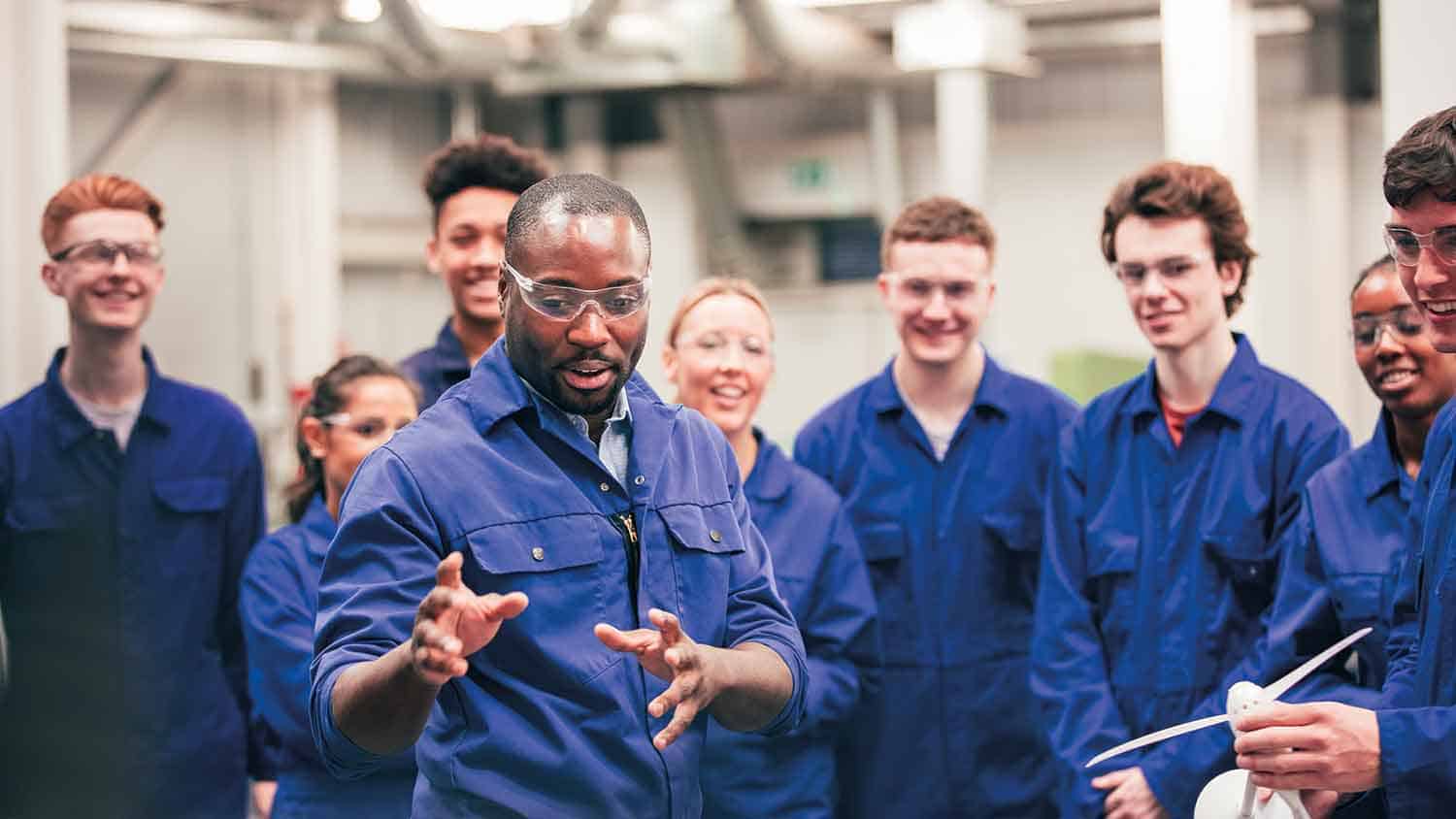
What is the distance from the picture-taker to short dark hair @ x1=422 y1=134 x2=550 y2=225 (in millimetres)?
3172

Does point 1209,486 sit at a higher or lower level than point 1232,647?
higher

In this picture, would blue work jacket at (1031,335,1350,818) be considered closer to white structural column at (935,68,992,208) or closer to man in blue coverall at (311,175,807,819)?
man in blue coverall at (311,175,807,819)

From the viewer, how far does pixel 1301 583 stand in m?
2.58

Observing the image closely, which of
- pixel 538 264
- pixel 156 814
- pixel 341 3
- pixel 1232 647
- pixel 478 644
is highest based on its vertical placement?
Result: pixel 341 3

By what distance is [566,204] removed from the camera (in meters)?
1.89

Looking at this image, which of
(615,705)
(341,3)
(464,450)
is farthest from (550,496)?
(341,3)

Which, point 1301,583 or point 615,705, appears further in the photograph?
point 1301,583

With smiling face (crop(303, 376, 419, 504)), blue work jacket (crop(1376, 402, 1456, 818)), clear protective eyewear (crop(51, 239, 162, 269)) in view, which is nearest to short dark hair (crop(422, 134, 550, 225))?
smiling face (crop(303, 376, 419, 504))

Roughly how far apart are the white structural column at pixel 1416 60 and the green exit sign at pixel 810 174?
494 cm

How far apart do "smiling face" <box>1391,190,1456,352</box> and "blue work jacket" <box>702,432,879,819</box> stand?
1.19 meters

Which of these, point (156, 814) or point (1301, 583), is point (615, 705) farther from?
point (156, 814)

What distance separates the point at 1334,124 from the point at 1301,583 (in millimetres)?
4946

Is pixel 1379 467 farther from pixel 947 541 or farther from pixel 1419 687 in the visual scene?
pixel 947 541

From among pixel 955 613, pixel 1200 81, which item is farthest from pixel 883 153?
pixel 955 613
